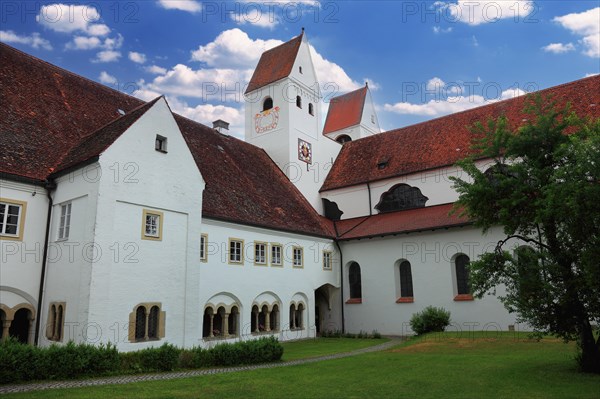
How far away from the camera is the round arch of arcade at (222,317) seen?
20797 millimetres

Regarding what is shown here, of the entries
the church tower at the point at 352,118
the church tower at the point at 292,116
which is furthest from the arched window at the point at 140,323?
the church tower at the point at 352,118

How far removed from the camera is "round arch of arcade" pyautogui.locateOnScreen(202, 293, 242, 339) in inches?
A: 819

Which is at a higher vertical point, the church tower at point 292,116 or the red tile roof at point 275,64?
the red tile roof at point 275,64

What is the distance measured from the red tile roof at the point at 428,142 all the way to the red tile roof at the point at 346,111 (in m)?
9.93

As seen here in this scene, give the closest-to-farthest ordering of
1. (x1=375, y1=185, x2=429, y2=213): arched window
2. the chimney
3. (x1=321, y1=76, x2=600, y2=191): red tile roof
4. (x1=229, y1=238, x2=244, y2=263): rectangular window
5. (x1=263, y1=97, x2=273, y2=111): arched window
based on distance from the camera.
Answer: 1. (x1=229, y1=238, x2=244, y2=263): rectangular window
2. (x1=321, y1=76, x2=600, y2=191): red tile roof
3. (x1=375, y1=185, x2=429, y2=213): arched window
4. the chimney
5. (x1=263, y1=97, x2=273, y2=111): arched window

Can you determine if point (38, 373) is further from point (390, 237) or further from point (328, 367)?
point (390, 237)

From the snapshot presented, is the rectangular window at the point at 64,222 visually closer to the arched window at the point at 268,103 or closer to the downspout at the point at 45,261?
the downspout at the point at 45,261

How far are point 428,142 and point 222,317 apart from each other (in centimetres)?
1724

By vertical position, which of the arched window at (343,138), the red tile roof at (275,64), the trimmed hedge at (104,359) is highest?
the red tile roof at (275,64)

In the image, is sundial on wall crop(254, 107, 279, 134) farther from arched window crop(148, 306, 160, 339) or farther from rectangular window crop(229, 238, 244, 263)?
arched window crop(148, 306, 160, 339)

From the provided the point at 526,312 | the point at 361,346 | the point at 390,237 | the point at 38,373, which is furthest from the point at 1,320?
the point at 390,237

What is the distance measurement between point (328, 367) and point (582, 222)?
7868 millimetres

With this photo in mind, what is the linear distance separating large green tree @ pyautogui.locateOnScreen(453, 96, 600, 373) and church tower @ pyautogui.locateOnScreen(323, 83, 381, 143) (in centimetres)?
3106

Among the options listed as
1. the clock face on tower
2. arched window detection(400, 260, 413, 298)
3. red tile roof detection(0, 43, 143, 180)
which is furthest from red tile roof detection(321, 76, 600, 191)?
red tile roof detection(0, 43, 143, 180)
